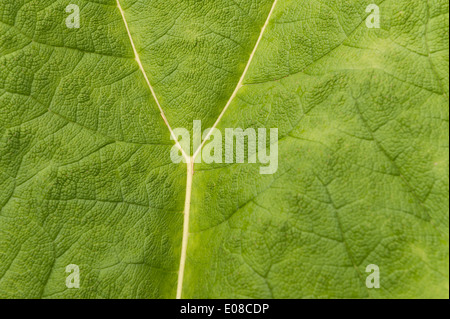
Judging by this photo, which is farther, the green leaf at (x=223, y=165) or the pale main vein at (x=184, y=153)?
the pale main vein at (x=184, y=153)

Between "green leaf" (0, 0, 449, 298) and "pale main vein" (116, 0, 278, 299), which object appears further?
"pale main vein" (116, 0, 278, 299)

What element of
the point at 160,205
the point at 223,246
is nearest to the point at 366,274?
the point at 223,246

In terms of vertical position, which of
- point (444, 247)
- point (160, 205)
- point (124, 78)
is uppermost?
point (124, 78)

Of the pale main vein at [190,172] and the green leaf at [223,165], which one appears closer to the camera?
the green leaf at [223,165]

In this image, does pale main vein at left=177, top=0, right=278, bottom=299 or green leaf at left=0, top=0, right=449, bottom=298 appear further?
pale main vein at left=177, top=0, right=278, bottom=299

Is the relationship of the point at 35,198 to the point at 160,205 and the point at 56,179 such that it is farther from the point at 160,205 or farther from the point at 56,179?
the point at 160,205
